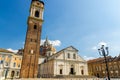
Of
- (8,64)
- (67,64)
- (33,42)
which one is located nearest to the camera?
(33,42)

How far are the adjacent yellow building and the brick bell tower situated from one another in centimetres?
1056

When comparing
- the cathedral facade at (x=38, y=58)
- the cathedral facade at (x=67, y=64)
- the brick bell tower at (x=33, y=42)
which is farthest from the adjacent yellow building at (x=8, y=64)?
the cathedral facade at (x=67, y=64)

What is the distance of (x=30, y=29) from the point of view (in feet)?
112

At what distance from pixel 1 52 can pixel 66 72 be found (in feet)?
77.3

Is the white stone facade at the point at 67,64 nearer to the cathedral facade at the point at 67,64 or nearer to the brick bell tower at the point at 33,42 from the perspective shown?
the cathedral facade at the point at 67,64

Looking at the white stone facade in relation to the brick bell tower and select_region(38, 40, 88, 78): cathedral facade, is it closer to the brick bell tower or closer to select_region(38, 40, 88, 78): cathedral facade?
select_region(38, 40, 88, 78): cathedral facade

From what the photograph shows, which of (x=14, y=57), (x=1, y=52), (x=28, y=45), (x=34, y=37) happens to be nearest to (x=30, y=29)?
(x=34, y=37)

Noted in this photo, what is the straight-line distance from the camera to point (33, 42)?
3316cm

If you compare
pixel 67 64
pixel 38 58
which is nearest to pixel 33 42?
pixel 38 58

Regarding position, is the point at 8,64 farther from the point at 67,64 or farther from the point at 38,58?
the point at 67,64

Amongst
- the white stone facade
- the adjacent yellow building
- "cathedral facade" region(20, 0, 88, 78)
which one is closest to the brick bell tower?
"cathedral facade" region(20, 0, 88, 78)

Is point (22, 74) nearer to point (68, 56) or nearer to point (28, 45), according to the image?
point (28, 45)

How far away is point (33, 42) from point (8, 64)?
1466 cm

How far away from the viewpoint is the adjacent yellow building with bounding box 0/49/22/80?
121 ft
